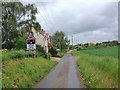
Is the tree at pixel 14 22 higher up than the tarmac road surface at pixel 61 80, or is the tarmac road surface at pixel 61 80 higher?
the tree at pixel 14 22

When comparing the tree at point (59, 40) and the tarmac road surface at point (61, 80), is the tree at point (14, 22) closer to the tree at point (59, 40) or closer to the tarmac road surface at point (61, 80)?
the tarmac road surface at point (61, 80)

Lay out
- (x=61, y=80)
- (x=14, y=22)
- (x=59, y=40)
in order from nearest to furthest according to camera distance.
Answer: (x=61, y=80) < (x=14, y=22) < (x=59, y=40)

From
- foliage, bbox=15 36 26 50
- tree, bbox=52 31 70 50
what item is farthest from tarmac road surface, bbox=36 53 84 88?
tree, bbox=52 31 70 50

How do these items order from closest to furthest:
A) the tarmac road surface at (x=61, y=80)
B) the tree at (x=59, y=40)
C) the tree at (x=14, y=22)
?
the tarmac road surface at (x=61, y=80) < the tree at (x=14, y=22) < the tree at (x=59, y=40)

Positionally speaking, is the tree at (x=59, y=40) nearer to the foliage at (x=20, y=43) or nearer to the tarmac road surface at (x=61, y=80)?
the foliage at (x=20, y=43)

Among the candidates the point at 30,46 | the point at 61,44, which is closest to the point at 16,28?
the point at 30,46

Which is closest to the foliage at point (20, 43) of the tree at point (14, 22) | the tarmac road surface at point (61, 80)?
the tree at point (14, 22)

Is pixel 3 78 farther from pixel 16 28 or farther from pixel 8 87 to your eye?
pixel 16 28

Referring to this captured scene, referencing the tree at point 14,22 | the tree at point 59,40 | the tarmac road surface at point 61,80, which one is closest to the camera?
the tarmac road surface at point 61,80

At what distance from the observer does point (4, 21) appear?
4997 cm

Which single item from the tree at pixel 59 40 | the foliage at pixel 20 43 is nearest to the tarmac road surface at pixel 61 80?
the foliage at pixel 20 43

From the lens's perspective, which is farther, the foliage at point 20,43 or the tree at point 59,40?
the tree at point 59,40

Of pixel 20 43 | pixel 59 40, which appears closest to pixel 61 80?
pixel 20 43

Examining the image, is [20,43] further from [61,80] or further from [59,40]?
[59,40]
